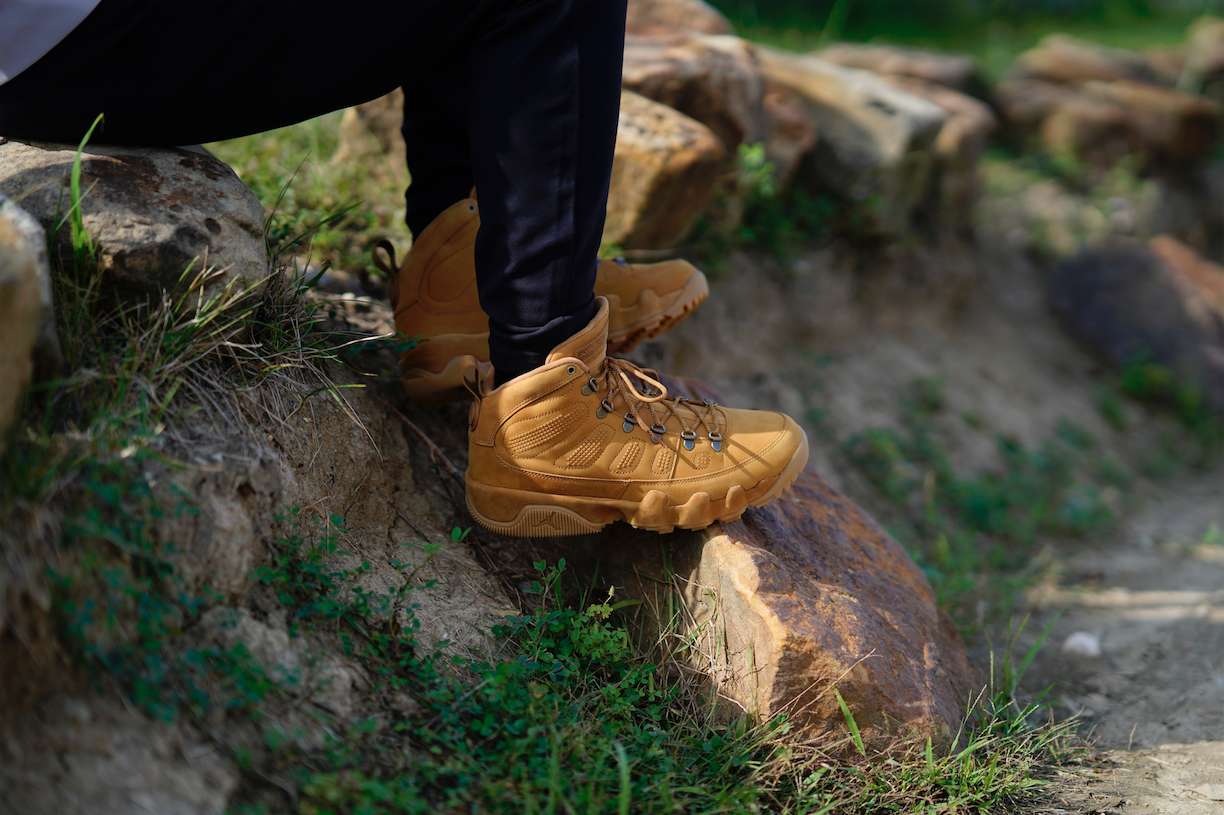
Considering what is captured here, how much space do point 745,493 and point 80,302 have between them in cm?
118

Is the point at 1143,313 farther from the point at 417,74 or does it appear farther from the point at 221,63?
the point at 221,63

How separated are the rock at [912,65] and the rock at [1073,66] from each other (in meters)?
0.80

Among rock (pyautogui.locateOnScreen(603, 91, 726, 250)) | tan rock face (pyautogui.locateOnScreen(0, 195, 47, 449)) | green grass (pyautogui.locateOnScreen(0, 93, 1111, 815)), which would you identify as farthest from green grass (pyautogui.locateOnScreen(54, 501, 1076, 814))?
rock (pyautogui.locateOnScreen(603, 91, 726, 250))

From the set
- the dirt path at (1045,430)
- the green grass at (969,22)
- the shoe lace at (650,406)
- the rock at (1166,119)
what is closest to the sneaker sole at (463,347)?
the shoe lace at (650,406)

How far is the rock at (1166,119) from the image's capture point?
5.29m

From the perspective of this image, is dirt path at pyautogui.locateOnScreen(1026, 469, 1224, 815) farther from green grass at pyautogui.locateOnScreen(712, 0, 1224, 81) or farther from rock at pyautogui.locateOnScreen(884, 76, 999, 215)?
green grass at pyautogui.locateOnScreen(712, 0, 1224, 81)

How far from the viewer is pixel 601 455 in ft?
4.92

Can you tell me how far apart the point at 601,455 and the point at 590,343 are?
212mm

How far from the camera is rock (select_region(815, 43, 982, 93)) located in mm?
4633

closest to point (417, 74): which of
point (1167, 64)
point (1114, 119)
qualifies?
point (1114, 119)

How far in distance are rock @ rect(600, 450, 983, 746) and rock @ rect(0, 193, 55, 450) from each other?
3.46 feet

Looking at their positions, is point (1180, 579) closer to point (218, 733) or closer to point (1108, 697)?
point (1108, 697)

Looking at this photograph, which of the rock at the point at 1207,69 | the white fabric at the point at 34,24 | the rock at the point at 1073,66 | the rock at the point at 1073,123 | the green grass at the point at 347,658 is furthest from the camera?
the rock at the point at 1207,69

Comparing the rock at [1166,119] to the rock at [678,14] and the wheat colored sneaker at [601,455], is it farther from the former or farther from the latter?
the wheat colored sneaker at [601,455]
